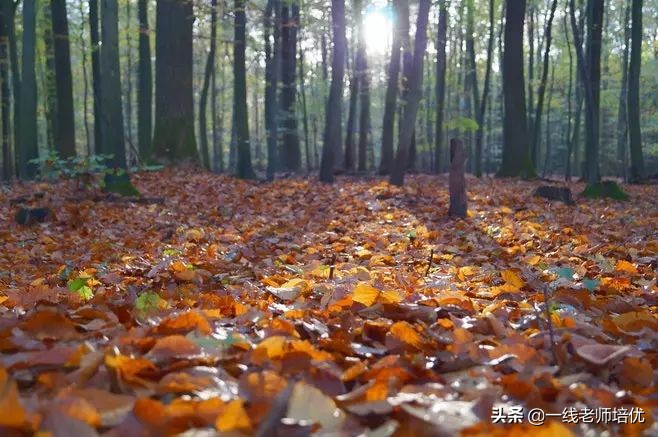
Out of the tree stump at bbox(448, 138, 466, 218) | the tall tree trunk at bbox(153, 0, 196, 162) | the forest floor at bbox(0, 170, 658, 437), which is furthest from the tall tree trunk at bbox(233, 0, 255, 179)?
the forest floor at bbox(0, 170, 658, 437)

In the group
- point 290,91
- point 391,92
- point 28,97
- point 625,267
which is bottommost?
point 625,267

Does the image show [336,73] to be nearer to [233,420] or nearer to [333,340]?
[333,340]

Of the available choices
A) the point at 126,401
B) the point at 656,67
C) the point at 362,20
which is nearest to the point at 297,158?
the point at 362,20

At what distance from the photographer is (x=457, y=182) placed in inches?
339

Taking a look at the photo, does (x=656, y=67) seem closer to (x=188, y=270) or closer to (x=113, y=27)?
(x=113, y=27)

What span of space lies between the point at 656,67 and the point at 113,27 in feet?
84.2

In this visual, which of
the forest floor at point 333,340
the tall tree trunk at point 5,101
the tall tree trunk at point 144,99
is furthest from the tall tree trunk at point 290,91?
the forest floor at point 333,340

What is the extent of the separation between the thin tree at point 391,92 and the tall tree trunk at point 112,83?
6155 millimetres

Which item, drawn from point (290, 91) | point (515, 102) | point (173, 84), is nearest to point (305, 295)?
point (173, 84)

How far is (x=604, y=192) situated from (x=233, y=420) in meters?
11.9

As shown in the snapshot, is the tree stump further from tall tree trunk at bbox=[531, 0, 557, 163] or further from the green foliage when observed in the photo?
tall tree trunk at bbox=[531, 0, 557, 163]

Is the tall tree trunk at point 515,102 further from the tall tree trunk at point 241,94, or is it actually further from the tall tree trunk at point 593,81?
the tall tree trunk at point 241,94

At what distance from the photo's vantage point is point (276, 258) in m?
5.05

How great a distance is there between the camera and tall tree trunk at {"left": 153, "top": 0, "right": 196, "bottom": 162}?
44.3 feet
